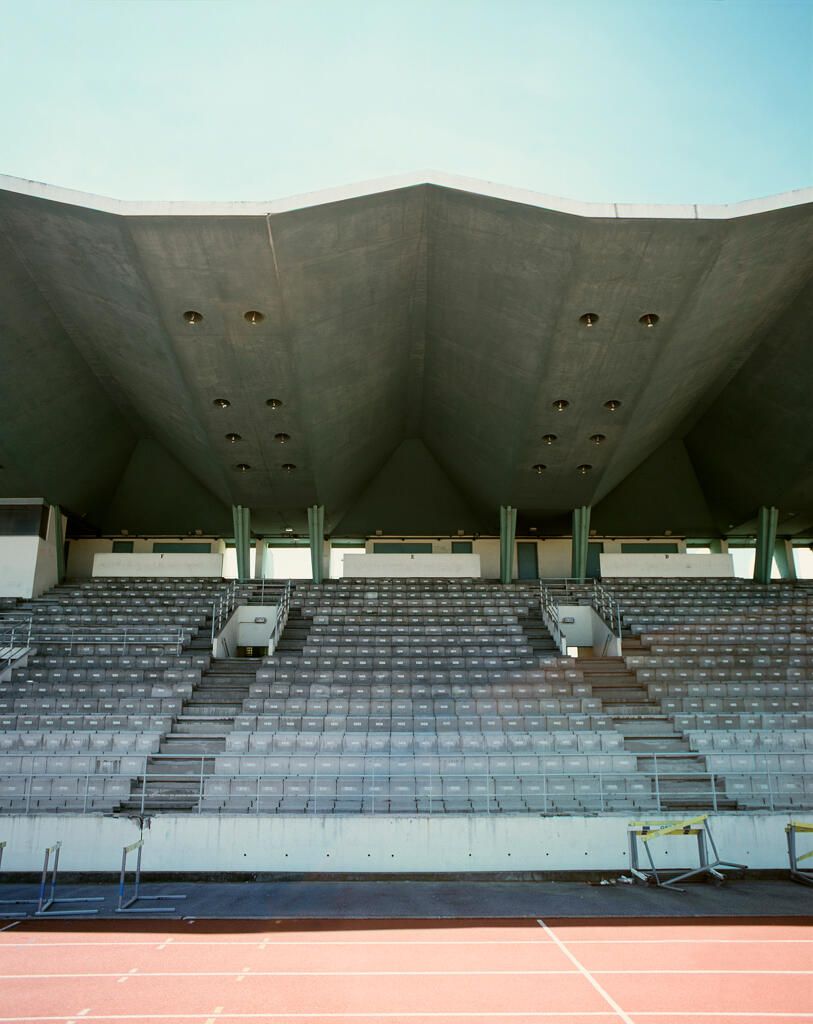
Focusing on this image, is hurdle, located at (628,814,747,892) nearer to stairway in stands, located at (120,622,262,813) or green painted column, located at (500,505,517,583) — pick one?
stairway in stands, located at (120,622,262,813)

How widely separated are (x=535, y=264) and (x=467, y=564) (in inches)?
527

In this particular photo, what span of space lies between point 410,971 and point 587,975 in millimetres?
1527

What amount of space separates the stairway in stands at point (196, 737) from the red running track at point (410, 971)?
376 centimetres

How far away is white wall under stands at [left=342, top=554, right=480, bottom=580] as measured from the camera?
26.8m

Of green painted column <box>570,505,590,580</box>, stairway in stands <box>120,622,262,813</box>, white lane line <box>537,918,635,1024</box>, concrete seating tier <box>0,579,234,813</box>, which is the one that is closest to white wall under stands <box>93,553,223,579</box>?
concrete seating tier <box>0,579,234,813</box>

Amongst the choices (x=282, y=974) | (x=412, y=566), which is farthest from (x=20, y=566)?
(x=282, y=974)

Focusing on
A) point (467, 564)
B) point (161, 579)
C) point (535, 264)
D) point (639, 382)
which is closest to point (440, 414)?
point (467, 564)

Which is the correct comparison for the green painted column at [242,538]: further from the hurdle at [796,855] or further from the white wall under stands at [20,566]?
the hurdle at [796,855]

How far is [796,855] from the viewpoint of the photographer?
1022cm

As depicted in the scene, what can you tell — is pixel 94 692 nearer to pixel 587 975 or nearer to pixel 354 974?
pixel 354 974

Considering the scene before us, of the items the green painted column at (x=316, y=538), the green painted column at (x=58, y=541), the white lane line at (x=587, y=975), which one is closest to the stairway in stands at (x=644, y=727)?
the white lane line at (x=587, y=975)

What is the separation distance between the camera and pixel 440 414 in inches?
989

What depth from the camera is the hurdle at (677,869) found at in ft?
31.6

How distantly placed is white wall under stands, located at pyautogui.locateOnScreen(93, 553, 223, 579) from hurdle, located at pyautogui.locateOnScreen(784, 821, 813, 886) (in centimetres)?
2081
